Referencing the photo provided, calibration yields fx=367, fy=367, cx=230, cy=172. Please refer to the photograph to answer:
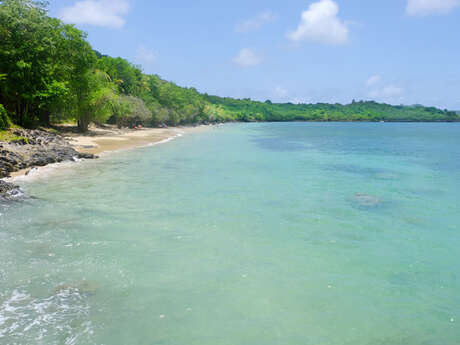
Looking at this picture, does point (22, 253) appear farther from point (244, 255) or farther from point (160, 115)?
point (160, 115)

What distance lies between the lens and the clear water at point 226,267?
6.56m

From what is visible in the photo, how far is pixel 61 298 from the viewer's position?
725cm

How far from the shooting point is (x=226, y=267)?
9.16 m

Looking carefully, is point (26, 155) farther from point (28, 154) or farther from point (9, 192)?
point (9, 192)

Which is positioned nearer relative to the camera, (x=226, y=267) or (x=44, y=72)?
(x=226, y=267)

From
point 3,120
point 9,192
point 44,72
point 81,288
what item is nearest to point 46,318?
point 81,288

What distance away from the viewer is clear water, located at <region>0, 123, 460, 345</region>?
6.56m

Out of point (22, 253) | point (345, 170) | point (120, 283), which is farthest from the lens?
point (345, 170)

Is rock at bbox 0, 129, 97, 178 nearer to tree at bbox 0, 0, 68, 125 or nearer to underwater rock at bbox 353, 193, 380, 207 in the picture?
tree at bbox 0, 0, 68, 125

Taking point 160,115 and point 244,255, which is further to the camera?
point 160,115

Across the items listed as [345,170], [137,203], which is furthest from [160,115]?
[137,203]

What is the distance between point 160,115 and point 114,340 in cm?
7919

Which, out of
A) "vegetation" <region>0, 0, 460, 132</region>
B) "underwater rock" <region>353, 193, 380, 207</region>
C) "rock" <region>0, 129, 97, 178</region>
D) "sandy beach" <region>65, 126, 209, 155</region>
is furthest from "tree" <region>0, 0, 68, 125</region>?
"underwater rock" <region>353, 193, 380, 207</region>

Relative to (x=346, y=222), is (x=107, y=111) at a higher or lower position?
higher
